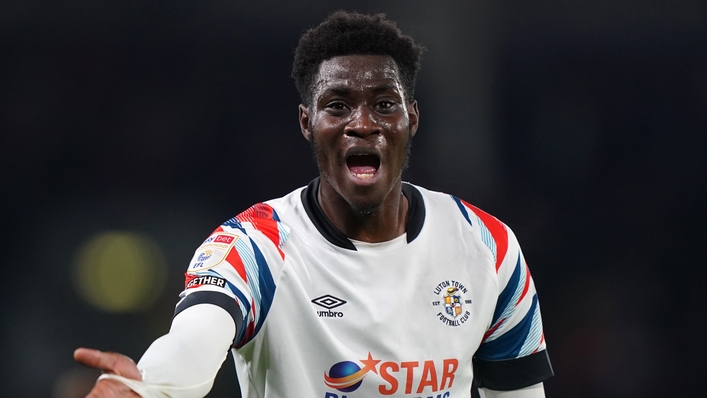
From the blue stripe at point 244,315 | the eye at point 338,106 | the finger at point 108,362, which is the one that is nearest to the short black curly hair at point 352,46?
the eye at point 338,106

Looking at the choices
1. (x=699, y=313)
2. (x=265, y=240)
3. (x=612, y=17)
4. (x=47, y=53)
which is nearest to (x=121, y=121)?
(x=47, y=53)

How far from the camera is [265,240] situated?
5.70 ft

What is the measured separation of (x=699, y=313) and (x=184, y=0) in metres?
2.78

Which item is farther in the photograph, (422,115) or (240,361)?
(422,115)

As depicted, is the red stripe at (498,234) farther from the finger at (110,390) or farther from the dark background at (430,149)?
the dark background at (430,149)

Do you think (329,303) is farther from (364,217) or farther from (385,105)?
(385,105)

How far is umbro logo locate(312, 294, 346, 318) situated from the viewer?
172 cm

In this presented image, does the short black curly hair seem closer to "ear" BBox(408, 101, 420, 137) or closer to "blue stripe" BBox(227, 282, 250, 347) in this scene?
"ear" BBox(408, 101, 420, 137)

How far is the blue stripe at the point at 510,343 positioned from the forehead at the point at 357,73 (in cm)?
69

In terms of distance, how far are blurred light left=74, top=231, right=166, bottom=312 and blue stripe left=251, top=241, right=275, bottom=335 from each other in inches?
69.6

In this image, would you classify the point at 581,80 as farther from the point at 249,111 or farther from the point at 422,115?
the point at 249,111

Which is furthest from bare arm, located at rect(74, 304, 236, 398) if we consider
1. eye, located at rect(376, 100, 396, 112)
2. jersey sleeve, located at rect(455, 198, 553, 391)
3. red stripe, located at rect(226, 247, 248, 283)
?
jersey sleeve, located at rect(455, 198, 553, 391)

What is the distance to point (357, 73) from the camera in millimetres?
1845

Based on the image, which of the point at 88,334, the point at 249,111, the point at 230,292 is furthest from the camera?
the point at 249,111
